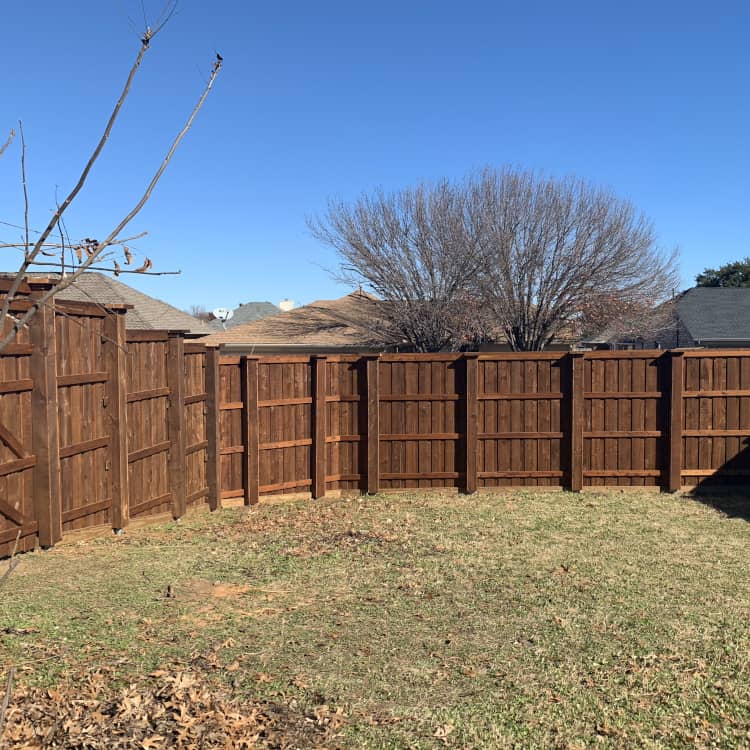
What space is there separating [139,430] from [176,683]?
4199 mm

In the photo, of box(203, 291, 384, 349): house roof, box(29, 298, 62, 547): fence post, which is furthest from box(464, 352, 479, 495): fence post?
box(203, 291, 384, 349): house roof

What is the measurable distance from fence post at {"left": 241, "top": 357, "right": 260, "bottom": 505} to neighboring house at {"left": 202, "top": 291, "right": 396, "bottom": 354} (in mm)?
16782

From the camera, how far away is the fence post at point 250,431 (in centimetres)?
929

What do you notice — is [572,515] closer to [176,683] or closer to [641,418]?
[641,418]

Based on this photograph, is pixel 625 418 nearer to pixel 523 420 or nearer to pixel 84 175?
pixel 523 420

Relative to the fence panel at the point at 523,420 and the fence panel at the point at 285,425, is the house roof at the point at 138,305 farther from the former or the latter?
the fence panel at the point at 523,420

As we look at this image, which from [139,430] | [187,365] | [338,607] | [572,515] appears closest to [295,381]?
[187,365]

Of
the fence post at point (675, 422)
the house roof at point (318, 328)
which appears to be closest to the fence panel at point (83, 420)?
the fence post at point (675, 422)

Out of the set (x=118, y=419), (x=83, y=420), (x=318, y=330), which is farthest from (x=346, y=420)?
(x=318, y=330)

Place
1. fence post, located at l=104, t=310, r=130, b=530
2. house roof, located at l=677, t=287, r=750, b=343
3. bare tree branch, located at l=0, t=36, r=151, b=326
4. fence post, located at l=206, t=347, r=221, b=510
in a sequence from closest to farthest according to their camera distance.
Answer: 1. bare tree branch, located at l=0, t=36, r=151, b=326
2. fence post, located at l=104, t=310, r=130, b=530
3. fence post, located at l=206, t=347, r=221, b=510
4. house roof, located at l=677, t=287, r=750, b=343

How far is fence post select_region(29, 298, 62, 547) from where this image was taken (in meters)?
6.41

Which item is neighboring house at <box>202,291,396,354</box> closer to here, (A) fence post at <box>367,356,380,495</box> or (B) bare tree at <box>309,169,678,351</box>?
(B) bare tree at <box>309,169,678,351</box>

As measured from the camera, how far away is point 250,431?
9383 mm

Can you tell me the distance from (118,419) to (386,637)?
146 inches
